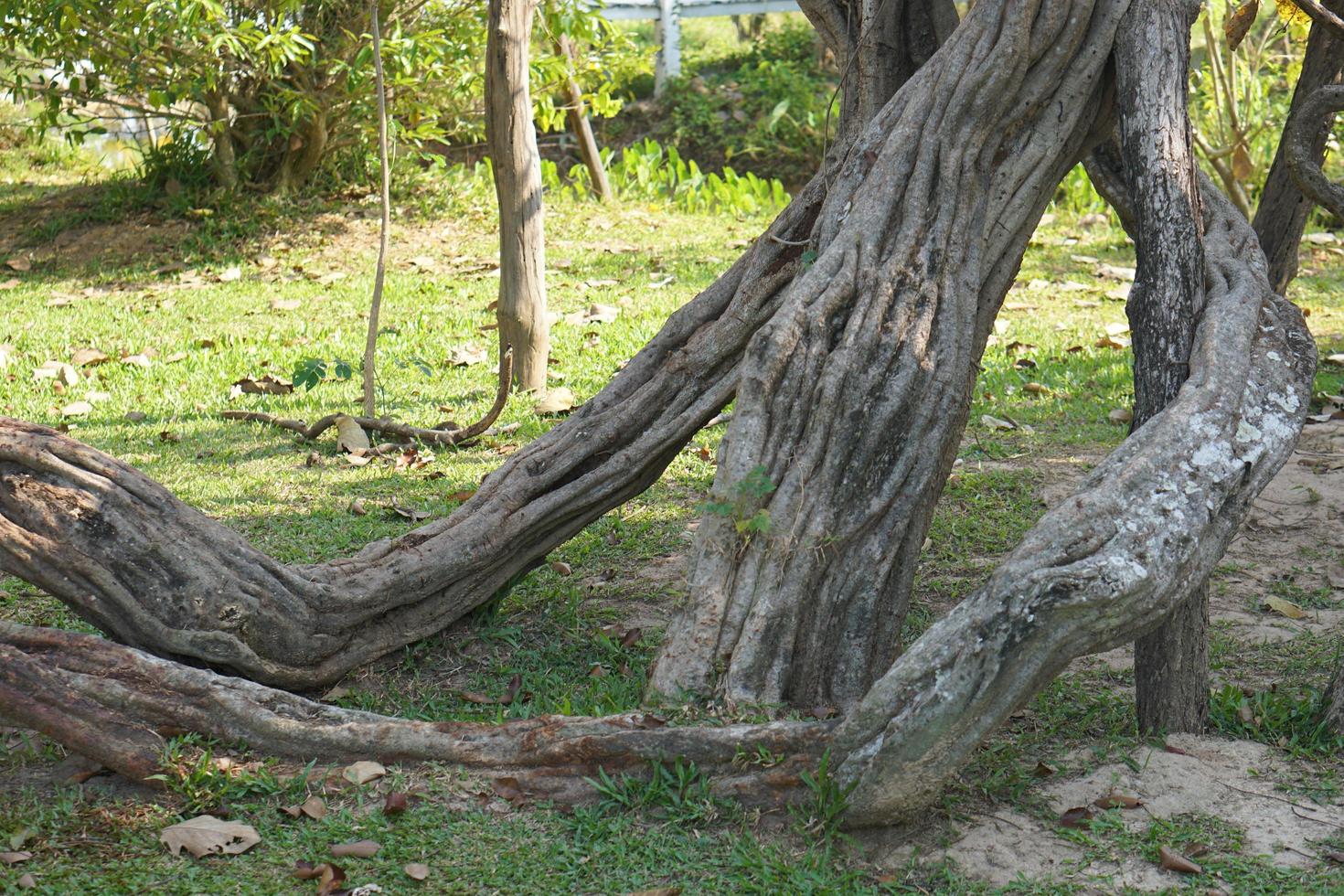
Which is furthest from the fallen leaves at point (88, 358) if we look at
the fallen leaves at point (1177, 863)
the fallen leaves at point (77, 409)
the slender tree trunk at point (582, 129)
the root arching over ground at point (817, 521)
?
the fallen leaves at point (1177, 863)

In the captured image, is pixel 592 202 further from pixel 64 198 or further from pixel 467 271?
pixel 64 198

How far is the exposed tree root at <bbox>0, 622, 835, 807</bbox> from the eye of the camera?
3330 mm

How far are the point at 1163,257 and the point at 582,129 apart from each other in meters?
7.65

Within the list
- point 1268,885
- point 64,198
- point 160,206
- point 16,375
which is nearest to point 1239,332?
point 1268,885

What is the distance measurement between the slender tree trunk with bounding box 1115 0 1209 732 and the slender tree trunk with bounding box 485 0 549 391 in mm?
3543

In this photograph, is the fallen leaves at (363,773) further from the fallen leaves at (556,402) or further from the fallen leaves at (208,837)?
the fallen leaves at (556,402)

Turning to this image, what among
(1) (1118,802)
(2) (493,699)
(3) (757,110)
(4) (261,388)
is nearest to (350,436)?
(4) (261,388)

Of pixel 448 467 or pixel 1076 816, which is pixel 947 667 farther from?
pixel 448 467

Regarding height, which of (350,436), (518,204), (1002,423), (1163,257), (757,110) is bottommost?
(350,436)

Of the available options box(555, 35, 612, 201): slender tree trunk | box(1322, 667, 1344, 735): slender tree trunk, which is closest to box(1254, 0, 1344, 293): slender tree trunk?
box(1322, 667, 1344, 735): slender tree trunk

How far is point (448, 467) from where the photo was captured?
243 inches

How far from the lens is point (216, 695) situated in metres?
3.60

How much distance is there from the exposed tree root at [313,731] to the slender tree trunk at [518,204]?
362cm

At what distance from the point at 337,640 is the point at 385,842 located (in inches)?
44.6
